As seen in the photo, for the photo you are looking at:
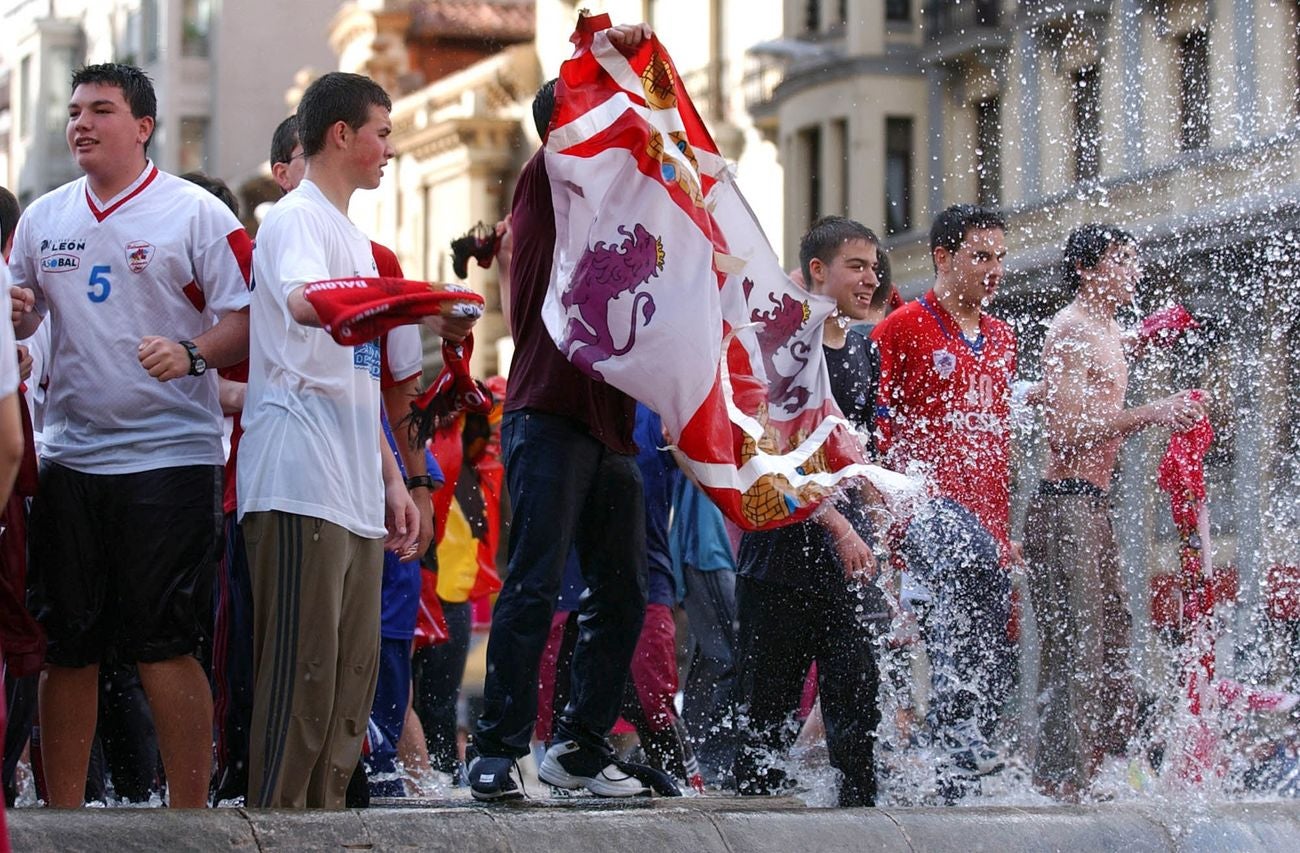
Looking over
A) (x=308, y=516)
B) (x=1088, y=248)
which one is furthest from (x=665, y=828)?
(x=1088, y=248)

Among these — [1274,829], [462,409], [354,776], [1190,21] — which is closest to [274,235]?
[462,409]

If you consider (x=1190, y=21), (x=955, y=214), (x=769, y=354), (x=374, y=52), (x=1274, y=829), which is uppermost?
(x=374, y=52)

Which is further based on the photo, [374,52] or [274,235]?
[374,52]

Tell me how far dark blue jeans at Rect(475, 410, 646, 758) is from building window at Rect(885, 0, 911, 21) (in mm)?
29309

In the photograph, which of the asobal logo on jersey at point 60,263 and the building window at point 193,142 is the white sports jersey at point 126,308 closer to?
the asobal logo on jersey at point 60,263

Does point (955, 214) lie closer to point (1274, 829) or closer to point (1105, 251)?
point (1105, 251)

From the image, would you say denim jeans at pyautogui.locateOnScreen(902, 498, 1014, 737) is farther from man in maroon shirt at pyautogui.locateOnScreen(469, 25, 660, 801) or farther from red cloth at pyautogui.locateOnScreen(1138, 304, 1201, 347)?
man in maroon shirt at pyautogui.locateOnScreen(469, 25, 660, 801)

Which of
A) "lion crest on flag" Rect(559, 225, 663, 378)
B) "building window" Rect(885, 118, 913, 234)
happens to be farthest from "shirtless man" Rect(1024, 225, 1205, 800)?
"building window" Rect(885, 118, 913, 234)

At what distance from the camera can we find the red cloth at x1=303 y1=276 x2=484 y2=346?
5574 mm

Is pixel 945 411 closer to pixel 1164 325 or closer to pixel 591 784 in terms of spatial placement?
pixel 1164 325

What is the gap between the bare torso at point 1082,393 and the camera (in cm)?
851

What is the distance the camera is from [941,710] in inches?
313

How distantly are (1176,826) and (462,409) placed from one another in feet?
8.20

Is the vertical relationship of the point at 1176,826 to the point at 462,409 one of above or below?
below
